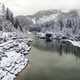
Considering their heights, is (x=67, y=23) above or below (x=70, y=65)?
above

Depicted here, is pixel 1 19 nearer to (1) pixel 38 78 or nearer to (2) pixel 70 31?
(2) pixel 70 31

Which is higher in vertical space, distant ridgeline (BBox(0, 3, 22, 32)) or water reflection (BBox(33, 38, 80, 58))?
distant ridgeline (BBox(0, 3, 22, 32))

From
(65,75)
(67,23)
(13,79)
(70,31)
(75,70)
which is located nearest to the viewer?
(13,79)

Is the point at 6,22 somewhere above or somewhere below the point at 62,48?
above

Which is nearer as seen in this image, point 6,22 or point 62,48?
point 62,48

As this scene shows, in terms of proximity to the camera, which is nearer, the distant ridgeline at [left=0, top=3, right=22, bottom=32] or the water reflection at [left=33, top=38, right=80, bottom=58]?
the water reflection at [left=33, top=38, right=80, bottom=58]

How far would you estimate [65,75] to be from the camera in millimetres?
32469

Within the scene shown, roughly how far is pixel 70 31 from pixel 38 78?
3389 inches

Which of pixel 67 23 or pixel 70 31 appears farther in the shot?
pixel 67 23

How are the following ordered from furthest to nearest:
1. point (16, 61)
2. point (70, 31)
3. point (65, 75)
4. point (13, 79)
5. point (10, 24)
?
point (70, 31)
point (10, 24)
point (16, 61)
point (65, 75)
point (13, 79)

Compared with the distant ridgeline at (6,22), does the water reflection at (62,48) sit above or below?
below

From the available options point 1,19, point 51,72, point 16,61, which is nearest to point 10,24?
point 1,19

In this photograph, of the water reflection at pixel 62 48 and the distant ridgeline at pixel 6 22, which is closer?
the water reflection at pixel 62 48

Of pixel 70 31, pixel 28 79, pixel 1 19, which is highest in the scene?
pixel 1 19
